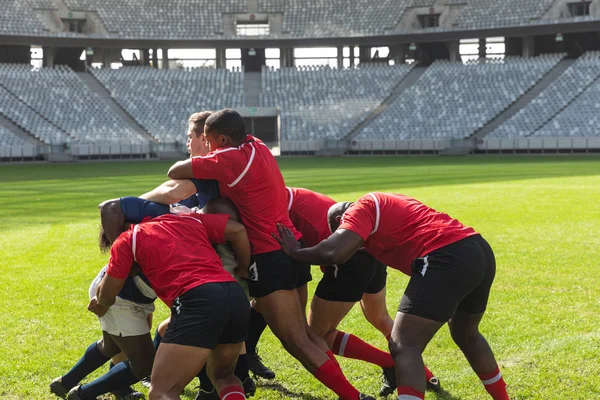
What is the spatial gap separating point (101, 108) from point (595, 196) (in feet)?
128

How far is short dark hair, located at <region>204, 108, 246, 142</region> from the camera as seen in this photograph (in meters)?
5.21

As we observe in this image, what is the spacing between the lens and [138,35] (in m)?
56.1

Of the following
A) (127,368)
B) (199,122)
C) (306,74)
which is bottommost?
(127,368)

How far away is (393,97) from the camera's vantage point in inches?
2117

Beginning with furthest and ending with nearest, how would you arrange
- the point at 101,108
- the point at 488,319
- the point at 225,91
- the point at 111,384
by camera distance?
1. the point at 225,91
2. the point at 101,108
3. the point at 488,319
4. the point at 111,384

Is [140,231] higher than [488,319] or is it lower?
higher

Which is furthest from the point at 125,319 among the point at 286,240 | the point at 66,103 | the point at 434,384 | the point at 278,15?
the point at 278,15

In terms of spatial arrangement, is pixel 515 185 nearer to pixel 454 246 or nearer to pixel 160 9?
pixel 454 246

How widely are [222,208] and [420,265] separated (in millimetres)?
1416

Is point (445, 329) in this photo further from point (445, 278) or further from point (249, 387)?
point (445, 278)

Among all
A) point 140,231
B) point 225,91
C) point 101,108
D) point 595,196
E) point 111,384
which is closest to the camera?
point 140,231

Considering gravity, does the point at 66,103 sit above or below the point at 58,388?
above

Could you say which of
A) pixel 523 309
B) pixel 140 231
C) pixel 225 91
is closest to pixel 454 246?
pixel 140 231

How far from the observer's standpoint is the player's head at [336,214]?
17.6ft
